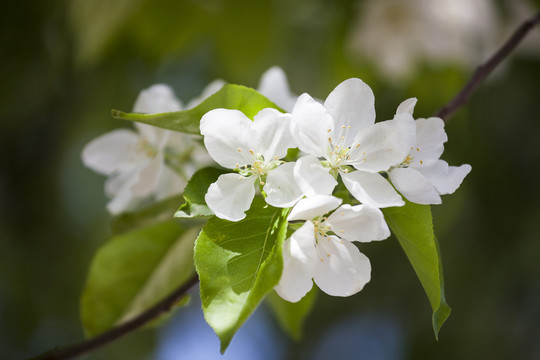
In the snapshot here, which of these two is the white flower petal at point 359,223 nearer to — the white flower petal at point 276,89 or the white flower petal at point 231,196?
the white flower petal at point 231,196

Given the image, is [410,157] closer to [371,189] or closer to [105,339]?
[371,189]

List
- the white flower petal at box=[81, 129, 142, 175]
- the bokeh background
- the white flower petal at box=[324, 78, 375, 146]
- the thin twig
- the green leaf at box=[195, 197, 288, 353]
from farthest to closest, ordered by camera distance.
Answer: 1. the bokeh background
2. the white flower petal at box=[81, 129, 142, 175]
3. the thin twig
4. the white flower petal at box=[324, 78, 375, 146]
5. the green leaf at box=[195, 197, 288, 353]

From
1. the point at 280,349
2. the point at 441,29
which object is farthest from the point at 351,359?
the point at 441,29

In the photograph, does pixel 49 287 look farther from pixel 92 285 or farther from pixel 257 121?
pixel 257 121

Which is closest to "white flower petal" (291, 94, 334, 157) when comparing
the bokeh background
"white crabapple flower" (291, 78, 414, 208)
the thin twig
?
"white crabapple flower" (291, 78, 414, 208)

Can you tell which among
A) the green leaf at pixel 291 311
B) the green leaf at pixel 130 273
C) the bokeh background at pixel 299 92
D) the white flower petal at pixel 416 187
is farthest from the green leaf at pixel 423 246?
the bokeh background at pixel 299 92

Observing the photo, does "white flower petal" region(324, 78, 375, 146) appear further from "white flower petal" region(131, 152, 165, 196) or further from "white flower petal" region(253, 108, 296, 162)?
"white flower petal" region(131, 152, 165, 196)
